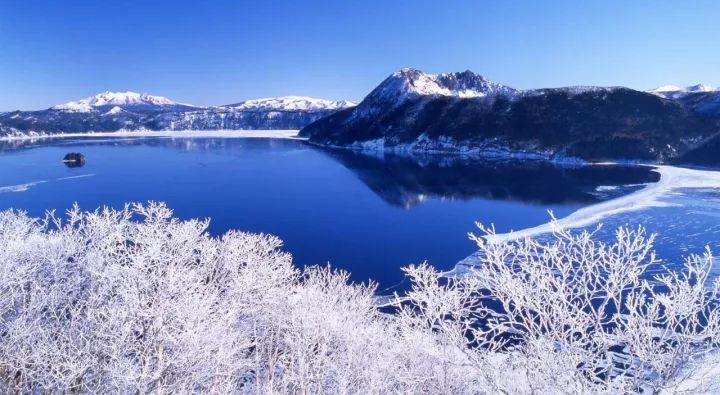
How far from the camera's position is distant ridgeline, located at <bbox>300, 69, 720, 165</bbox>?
10900 cm

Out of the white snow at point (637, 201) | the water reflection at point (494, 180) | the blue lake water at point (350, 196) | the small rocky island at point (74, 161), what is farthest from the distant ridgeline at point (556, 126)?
the small rocky island at point (74, 161)

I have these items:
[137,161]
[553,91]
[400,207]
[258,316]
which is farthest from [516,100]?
[258,316]

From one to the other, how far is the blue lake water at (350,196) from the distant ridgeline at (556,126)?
15.1 metres

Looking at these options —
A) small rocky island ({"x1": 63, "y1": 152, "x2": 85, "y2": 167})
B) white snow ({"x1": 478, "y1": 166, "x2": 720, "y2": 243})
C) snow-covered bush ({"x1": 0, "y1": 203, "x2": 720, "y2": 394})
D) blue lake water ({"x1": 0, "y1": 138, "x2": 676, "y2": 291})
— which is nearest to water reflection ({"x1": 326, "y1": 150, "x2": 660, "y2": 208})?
blue lake water ({"x1": 0, "y1": 138, "x2": 676, "y2": 291})

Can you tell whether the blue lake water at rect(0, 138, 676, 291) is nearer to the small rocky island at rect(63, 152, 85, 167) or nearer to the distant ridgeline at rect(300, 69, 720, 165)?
the small rocky island at rect(63, 152, 85, 167)

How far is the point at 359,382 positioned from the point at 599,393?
787 cm

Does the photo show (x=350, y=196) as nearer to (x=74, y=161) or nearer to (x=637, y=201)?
(x=637, y=201)

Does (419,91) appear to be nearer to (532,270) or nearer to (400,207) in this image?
(400,207)

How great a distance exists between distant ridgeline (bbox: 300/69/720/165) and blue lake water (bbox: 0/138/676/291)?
595 inches

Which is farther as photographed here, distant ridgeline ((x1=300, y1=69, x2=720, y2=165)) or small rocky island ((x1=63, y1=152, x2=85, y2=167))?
distant ridgeline ((x1=300, y1=69, x2=720, y2=165))

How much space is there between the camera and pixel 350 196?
6931 cm

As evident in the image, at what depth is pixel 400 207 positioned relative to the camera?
61.4 m

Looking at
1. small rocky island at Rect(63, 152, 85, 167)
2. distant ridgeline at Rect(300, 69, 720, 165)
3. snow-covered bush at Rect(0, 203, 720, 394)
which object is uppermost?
distant ridgeline at Rect(300, 69, 720, 165)

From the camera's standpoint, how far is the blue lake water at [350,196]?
1686 inches
